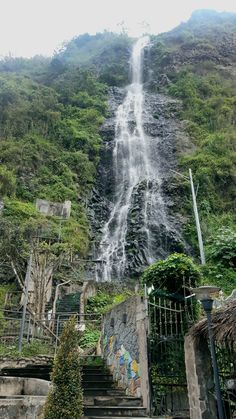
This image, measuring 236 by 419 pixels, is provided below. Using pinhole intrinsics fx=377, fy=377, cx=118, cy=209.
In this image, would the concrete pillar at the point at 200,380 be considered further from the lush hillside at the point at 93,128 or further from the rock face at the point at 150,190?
the rock face at the point at 150,190

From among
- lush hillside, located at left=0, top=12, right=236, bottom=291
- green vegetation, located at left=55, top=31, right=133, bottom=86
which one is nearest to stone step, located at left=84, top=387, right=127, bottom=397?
lush hillside, located at left=0, top=12, right=236, bottom=291

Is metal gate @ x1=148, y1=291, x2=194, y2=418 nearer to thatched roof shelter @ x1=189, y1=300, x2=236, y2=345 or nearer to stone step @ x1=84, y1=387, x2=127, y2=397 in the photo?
stone step @ x1=84, y1=387, x2=127, y2=397

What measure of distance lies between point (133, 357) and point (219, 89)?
3579 centimetres

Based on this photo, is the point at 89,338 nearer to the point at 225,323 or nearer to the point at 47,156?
the point at 225,323

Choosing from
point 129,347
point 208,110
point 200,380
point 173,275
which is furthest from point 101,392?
point 208,110

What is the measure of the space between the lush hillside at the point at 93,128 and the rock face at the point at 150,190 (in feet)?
2.56

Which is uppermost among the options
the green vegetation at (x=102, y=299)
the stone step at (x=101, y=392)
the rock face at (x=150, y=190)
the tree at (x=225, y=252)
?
the rock face at (x=150, y=190)

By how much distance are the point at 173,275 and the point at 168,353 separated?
172 centimetres

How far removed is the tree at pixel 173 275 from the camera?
344 inches

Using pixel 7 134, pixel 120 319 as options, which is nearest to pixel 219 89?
pixel 7 134

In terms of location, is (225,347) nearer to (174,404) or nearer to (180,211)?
(174,404)

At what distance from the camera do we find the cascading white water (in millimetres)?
21312

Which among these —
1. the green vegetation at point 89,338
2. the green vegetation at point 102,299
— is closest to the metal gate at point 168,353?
the green vegetation at point 89,338

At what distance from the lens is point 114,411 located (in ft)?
23.6
